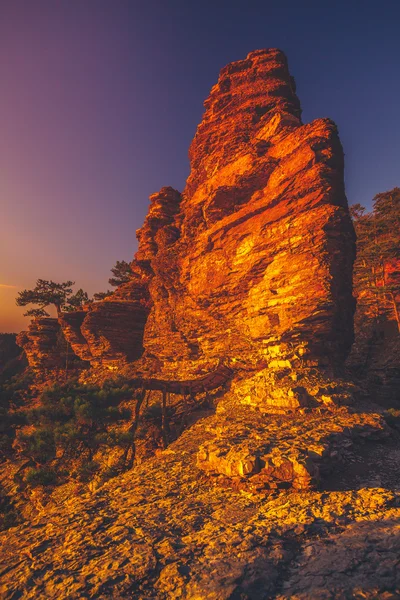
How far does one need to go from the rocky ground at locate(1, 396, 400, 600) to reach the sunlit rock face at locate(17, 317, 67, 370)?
35.2m

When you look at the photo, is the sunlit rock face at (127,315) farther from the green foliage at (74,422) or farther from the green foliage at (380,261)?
the green foliage at (380,261)

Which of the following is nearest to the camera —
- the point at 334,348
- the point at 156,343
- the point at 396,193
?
the point at 334,348

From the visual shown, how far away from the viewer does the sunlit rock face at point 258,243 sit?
1856 centimetres

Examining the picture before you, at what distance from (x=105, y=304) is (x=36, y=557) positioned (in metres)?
30.5

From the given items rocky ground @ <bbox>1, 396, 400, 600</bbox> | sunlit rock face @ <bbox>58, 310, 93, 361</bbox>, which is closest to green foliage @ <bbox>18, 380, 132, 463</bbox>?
rocky ground @ <bbox>1, 396, 400, 600</bbox>

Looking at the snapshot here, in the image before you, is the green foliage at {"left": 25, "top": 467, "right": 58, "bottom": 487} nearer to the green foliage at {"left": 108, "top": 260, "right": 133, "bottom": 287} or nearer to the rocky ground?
the rocky ground

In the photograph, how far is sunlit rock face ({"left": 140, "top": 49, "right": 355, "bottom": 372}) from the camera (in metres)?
18.6

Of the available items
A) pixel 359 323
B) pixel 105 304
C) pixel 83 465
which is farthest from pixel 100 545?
pixel 359 323

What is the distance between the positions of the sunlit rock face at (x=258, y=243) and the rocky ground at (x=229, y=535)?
909 cm

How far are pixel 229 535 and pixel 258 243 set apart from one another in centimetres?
1917

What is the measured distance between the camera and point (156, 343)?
30.3 metres

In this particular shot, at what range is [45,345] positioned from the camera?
136ft

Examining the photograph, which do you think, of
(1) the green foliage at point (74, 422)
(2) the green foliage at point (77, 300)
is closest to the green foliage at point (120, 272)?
(2) the green foliage at point (77, 300)

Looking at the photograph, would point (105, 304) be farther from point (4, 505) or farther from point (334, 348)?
point (334, 348)
